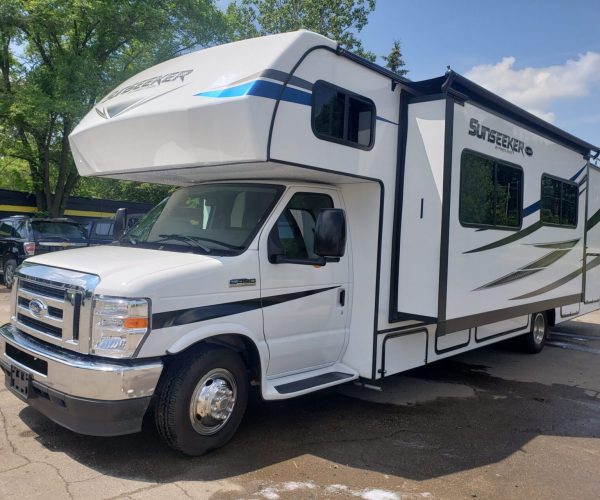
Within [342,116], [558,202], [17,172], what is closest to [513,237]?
[558,202]

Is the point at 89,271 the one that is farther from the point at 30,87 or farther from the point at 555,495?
the point at 30,87

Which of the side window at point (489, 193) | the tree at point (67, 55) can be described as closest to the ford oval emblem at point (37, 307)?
the side window at point (489, 193)

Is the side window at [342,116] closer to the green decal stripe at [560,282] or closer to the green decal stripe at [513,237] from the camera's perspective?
the green decal stripe at [513,237]

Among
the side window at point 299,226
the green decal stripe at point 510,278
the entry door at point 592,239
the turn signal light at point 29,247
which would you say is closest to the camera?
the side window at point 299,226

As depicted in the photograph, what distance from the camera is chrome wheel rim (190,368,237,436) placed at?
4.10 m

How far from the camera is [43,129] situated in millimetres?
18922

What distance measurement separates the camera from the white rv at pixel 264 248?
3865 mm

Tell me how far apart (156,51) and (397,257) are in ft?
53.7

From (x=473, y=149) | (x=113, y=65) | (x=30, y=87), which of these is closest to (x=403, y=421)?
(x=473, y=149)

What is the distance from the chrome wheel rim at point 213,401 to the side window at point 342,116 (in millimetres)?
2089

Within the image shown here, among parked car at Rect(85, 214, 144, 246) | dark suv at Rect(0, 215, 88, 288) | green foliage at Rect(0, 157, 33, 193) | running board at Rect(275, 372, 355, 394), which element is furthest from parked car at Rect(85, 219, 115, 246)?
running board at Rect(275, 372, 355, 394)

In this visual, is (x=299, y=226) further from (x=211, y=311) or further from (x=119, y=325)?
(x=119, y=325)

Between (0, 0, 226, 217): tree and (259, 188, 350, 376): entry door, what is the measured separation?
13807mm

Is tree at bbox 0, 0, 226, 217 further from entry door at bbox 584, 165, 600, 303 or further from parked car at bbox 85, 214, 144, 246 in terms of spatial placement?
entry door at bbox 584, 165, 600, 303
